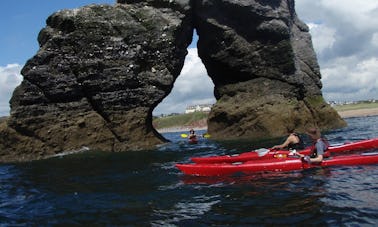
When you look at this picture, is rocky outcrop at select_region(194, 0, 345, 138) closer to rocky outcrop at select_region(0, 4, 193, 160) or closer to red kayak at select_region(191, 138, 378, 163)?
rocky outcrop at select_region(0, 4, 193, 160)

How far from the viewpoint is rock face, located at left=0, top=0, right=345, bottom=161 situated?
2270cm

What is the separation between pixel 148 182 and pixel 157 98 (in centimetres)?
1186

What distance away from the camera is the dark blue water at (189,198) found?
330 inches

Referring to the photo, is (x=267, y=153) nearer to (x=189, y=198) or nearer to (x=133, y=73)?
(x=189, y=198)

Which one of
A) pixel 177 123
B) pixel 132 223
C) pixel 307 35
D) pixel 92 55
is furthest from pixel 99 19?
pixel 177 123

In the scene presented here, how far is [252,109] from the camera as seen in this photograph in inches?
1182

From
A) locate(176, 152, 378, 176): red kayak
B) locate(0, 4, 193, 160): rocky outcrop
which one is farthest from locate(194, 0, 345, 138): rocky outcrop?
locate(176, 152, 378, 176): red kayak

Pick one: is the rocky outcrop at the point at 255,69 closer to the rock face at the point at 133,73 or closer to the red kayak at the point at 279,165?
the rock face at the point at 133,73

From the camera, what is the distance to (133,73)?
24.1m

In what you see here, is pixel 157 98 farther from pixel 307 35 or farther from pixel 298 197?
pixel 307 35

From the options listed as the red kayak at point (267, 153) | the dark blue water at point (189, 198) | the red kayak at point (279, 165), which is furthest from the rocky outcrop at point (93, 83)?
the red kayak at point (279, 165)

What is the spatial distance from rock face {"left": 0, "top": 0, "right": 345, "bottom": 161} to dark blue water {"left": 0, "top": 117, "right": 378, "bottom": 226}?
7.12 meters

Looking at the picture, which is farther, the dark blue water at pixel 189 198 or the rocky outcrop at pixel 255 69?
the rocky outcrop at pixel 255 69

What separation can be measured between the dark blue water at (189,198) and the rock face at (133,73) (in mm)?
7117
